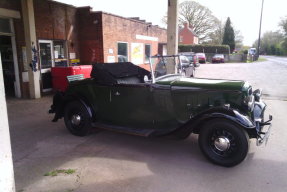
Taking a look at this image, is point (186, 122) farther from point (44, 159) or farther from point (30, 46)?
point (30, 46)

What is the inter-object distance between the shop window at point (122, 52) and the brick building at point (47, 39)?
0.18 ft

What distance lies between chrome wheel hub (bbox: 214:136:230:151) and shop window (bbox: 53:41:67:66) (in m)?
8.13

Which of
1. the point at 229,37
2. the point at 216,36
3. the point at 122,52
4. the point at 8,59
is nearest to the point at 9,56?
the point at 8,59

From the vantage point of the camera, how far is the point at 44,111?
7.18 meters

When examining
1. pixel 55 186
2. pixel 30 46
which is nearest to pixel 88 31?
pixel 30 46

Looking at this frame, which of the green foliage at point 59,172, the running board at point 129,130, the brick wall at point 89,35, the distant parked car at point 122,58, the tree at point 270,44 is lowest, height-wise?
the green foliage at point 59,172

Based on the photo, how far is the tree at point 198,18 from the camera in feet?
152

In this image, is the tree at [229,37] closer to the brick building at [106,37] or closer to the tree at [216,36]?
the tree at [216,36]

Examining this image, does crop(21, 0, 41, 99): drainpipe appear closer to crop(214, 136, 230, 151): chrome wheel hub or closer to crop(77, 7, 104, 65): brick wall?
crop(77, 7, 104, 65): brick wall

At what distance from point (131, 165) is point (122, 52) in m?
10.2

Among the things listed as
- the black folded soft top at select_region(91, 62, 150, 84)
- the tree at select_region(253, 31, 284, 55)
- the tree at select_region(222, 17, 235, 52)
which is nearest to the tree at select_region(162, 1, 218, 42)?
the tree at select_region(222, 17, 235, 52)

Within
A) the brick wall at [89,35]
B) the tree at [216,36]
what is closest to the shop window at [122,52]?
the brick wall at [89,35]

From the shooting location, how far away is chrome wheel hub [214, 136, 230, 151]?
3662 mm

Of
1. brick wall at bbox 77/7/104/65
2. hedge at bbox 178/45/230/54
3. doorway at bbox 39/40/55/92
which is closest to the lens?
doorway at bbox 39/40/55/92
